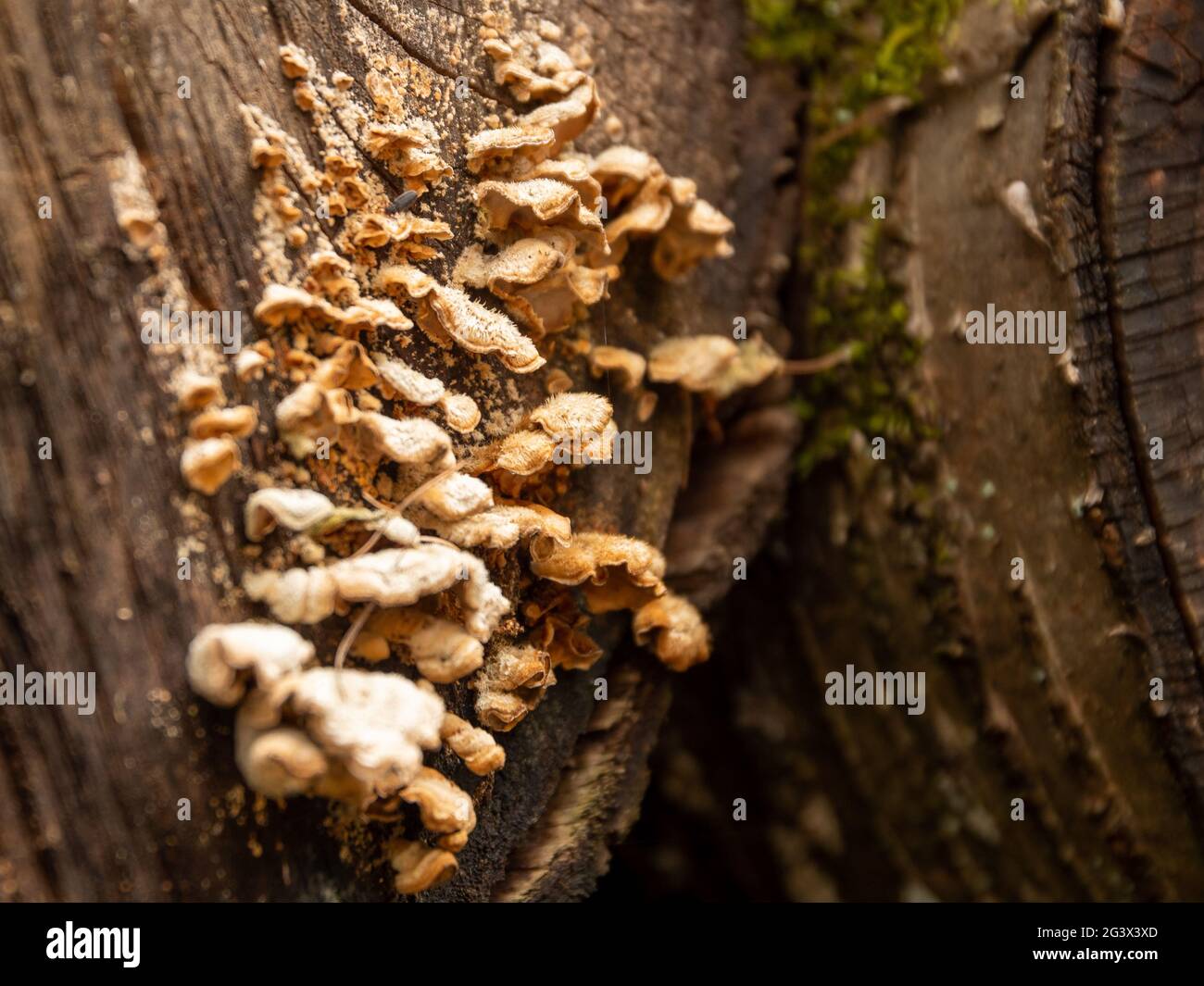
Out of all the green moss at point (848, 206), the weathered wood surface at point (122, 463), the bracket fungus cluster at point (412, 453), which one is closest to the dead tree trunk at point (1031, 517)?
the green moss at point (848, 206)

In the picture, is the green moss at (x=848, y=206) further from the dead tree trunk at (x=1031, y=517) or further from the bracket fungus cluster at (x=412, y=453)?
the bracket fungus cluster at (x=412, y=453)

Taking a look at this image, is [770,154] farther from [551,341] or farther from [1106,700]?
[1106,700]

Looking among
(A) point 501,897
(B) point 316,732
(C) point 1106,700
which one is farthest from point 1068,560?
(B) point 316,732

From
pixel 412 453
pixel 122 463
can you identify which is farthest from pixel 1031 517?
pixel 122 463

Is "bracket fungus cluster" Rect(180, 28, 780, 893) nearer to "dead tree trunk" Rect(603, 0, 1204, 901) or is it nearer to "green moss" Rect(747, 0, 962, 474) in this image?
"green moss" Rect(747, 0, 962, 474)

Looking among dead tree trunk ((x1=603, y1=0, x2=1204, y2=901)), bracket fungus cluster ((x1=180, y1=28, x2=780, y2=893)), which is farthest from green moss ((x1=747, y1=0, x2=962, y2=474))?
bracket fungus cluster ((x1=180, y1=28, x2=780, y2=893))
